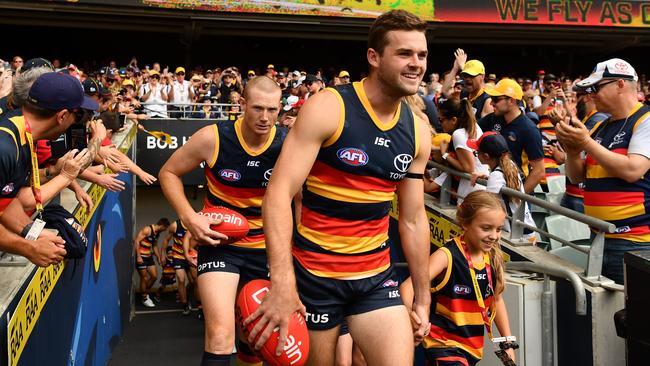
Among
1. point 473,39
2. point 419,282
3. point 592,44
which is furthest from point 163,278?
point 592,44

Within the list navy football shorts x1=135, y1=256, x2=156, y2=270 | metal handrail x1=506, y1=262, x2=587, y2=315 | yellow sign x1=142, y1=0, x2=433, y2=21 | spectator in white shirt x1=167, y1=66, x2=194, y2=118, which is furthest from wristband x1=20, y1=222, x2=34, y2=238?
yellow sign x1=142, y1=0, x2=433, y2=21

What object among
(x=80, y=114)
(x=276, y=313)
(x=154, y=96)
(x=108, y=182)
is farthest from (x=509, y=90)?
(x=154, y=96)

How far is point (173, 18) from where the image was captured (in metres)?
24.8

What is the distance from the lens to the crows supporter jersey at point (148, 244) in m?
16.1

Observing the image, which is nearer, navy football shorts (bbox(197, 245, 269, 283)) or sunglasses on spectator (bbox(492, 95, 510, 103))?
navy football shorts (bbox(197, 245, 269, 283))

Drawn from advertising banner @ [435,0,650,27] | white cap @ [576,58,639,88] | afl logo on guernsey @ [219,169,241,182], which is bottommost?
afl logo on guernsey @ [219,169,241,182]

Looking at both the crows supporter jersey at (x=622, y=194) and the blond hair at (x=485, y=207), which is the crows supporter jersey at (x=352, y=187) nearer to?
the blond hair at (x=485, y=207)

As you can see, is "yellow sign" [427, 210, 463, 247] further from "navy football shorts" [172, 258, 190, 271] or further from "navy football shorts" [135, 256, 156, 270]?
"navy football shorts" [135, 256, 156, 270]

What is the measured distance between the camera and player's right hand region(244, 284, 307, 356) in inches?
120

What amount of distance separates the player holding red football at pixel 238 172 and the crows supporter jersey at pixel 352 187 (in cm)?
160

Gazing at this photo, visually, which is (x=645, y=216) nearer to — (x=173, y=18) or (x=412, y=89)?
(x=412, y=89)

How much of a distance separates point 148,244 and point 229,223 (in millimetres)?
11862

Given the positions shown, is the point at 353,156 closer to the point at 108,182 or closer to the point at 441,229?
the point at 108,182

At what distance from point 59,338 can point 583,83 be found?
14.4 feet
